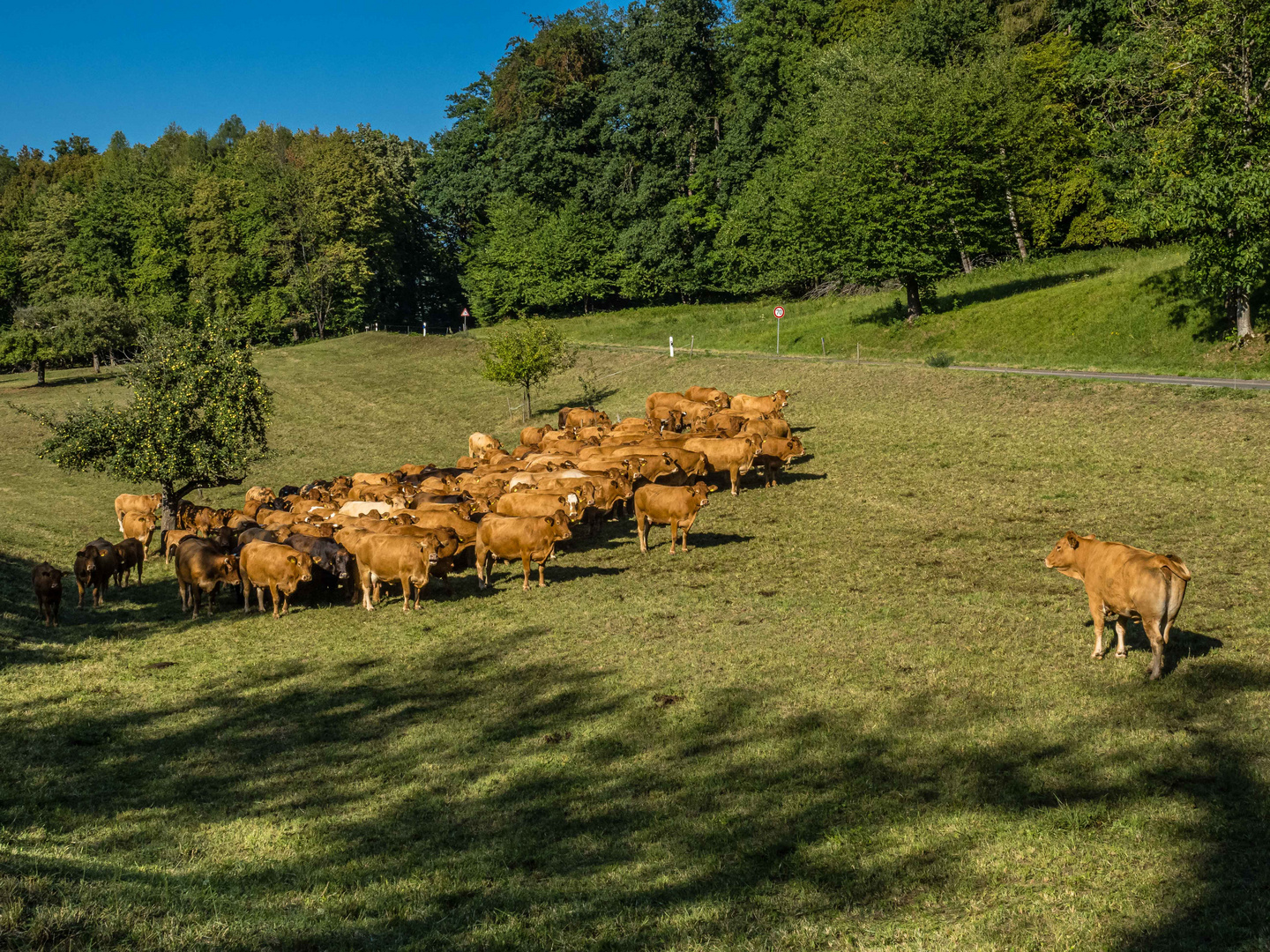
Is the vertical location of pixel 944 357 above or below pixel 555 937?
above

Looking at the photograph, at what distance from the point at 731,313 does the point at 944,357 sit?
31.3 metres

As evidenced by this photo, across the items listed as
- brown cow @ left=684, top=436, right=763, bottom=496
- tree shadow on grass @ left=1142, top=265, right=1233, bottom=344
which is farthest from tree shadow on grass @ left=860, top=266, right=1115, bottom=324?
brown cow @ left=684, top=436, right=763, bottom=496

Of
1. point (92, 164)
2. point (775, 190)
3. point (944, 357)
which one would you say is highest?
point (92, 164)

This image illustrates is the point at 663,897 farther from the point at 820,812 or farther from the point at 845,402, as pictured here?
the point at 845,402

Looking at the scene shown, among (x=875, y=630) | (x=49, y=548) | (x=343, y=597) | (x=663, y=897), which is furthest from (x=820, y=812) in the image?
(x=49, y=548)

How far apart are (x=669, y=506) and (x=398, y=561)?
643cm

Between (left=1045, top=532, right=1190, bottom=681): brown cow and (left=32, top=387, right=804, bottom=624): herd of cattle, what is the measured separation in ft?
32.2

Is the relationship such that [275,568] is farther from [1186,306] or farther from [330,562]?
[1186,306]

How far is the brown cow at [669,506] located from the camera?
22.2 m

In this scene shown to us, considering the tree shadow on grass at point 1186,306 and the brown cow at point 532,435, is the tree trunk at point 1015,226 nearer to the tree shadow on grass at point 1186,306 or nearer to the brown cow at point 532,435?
the tree shadow on grass at point 1186,306

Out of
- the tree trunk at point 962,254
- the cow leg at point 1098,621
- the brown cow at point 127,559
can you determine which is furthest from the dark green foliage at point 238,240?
the cow leg at point 1098,621

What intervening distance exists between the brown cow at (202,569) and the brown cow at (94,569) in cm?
231

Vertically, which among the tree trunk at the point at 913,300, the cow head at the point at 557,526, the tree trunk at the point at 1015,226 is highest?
the tree trunk at the point at 1015,226

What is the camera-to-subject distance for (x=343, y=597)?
20.7 meters
